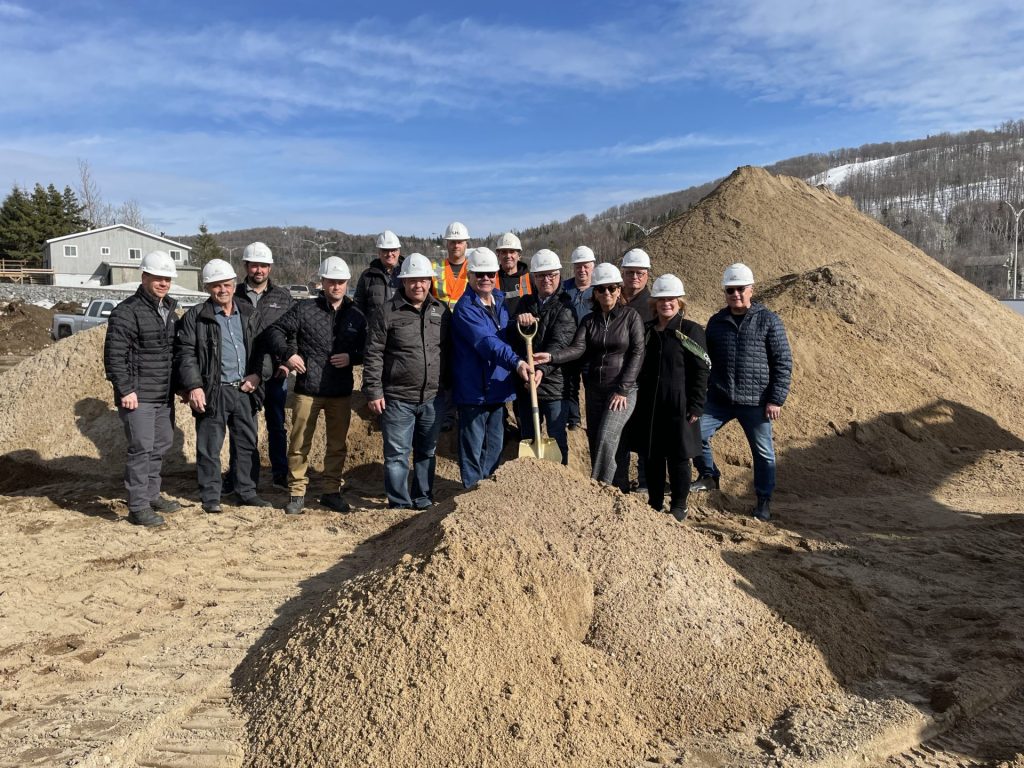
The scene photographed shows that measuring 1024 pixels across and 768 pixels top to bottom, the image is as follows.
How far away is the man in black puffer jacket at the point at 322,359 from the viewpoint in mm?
6254

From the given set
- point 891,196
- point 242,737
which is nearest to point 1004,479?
point 242,737

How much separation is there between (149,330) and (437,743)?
14.3 feet

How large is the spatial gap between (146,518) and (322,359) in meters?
1.91

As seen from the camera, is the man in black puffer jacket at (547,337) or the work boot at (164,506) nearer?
the man in black puffer jacket at (547,337)

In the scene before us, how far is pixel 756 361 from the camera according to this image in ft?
20.4

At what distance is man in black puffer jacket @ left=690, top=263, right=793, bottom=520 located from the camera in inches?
244

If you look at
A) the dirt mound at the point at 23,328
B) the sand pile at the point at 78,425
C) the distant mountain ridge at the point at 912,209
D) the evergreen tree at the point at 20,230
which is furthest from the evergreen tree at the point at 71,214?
the sand pile at the point at 78,425

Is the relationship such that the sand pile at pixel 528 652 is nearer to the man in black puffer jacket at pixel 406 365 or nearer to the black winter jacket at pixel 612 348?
the black winter jacket at pixel 612 348

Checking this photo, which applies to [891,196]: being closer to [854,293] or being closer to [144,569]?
[854,293]

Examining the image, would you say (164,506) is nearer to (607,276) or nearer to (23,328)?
(607,276)

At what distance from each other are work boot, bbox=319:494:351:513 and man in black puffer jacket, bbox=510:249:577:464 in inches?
65.6

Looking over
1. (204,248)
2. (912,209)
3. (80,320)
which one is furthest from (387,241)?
(912,209)

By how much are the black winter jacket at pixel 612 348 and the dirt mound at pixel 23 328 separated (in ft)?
73.3

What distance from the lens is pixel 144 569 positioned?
5137mm
